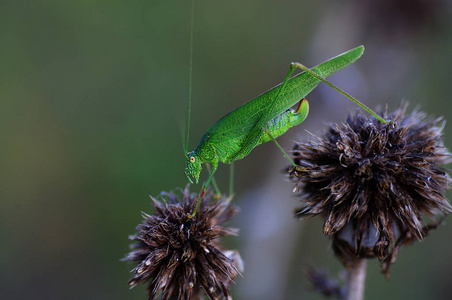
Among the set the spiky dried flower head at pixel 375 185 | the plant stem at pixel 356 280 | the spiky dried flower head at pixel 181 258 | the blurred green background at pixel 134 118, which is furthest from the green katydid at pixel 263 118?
the blurred green background at pixel 134 118

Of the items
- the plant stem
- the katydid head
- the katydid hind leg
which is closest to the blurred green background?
the katydid head

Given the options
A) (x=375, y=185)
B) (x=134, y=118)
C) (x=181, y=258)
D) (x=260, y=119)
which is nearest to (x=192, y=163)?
(x=260, y=119)

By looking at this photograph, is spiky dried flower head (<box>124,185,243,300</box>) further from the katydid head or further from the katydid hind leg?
the katydid hind leg

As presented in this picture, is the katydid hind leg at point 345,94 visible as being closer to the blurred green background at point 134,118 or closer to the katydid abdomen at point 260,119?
the katydid abdomen at point 260,119

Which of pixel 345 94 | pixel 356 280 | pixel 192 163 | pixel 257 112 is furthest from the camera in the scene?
pixel 192 163

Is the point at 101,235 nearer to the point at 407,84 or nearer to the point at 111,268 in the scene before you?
the point at 111,268

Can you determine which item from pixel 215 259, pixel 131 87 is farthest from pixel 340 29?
pixel 215 259

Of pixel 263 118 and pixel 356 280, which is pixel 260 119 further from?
pixel 356 280
